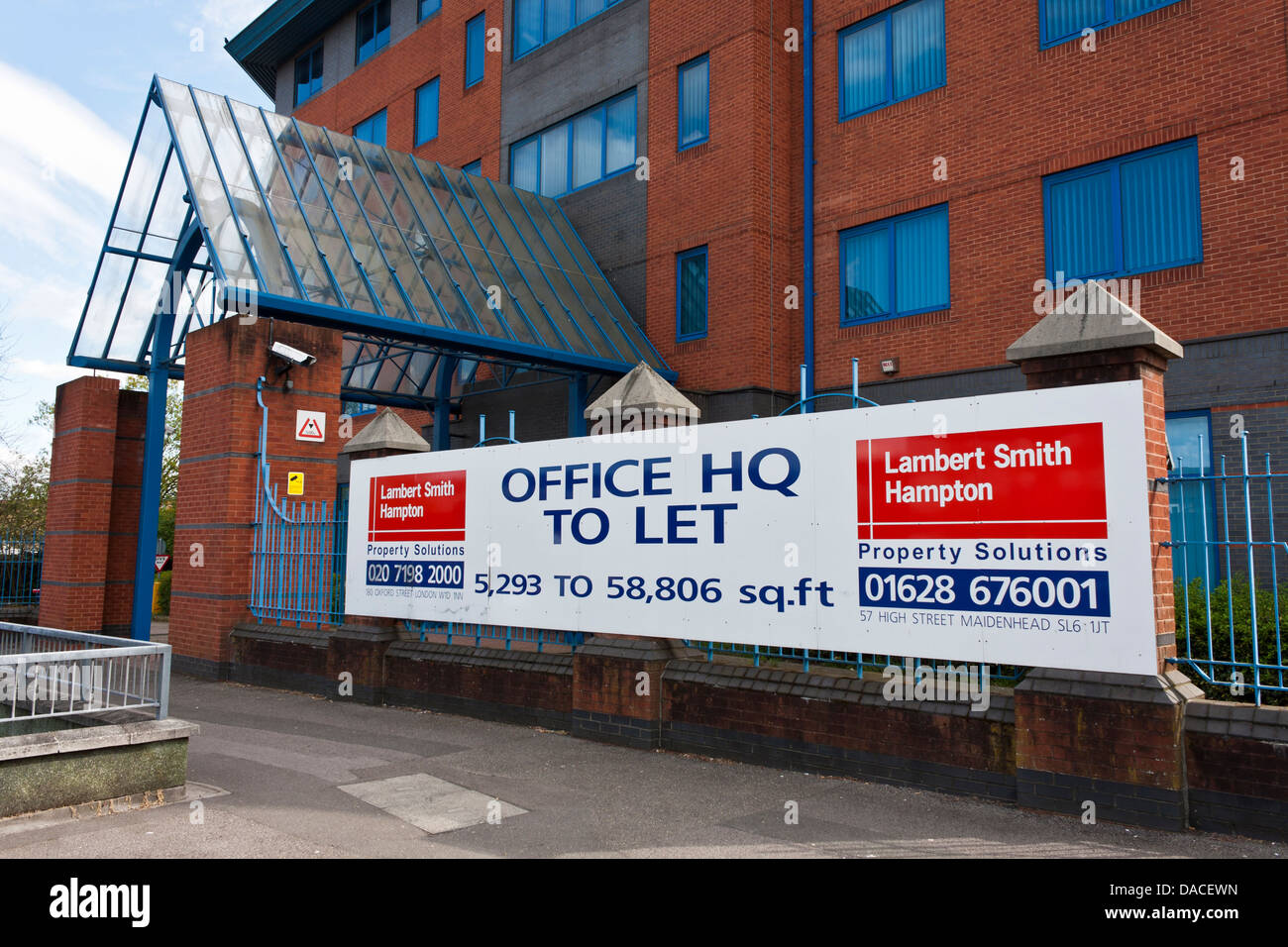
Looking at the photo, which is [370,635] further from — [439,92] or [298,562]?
[439,92]

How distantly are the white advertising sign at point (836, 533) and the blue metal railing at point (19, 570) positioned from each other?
1177cm

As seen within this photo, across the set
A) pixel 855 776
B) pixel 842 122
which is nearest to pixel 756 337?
pixel 842 122

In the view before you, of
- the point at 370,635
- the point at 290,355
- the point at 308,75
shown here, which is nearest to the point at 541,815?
the point at 370,635

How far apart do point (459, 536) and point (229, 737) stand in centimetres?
298

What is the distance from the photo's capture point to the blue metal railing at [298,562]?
1224cm

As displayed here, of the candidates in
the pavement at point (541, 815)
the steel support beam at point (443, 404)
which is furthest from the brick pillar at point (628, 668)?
the steel support beam at point (443, 404)

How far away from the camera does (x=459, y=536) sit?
34.1 ft

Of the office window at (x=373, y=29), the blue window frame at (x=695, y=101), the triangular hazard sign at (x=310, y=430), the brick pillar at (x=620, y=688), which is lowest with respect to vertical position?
the brick pillar at (x=620, y=688)

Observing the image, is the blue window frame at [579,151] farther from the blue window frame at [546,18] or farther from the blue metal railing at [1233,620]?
the blue metal railing at [1233,620]

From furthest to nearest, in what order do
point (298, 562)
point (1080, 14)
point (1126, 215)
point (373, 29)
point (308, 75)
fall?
point (308, 75) < point (373, 29) < point (1080, 14) < point (1126, 215) < point (298, 562)

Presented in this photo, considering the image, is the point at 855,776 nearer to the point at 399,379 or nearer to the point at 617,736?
the point at 617,736

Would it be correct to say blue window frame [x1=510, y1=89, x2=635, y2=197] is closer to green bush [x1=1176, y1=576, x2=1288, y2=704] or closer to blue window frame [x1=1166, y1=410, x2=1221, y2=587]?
blue window frame [x1=1166, y1=410, x2=1221, y2=587]

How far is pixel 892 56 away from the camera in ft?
51.1

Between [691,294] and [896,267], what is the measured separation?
3.67 metres
